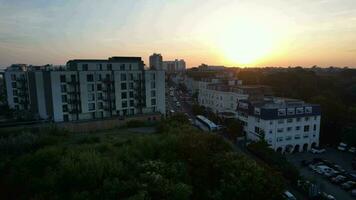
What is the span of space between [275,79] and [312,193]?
31915mm

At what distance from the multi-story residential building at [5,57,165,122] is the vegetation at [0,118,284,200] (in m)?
10.3

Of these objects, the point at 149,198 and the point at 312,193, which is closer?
the point at 149,198

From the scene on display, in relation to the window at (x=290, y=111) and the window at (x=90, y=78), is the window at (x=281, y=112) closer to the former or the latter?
the window at (x=290, y=111)

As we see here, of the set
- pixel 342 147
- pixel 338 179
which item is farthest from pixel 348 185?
pixel 342 147

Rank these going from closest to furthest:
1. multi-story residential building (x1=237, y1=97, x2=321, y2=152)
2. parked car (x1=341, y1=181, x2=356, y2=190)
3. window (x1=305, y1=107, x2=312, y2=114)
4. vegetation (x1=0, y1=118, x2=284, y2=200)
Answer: vegetation (x1=0, y1=118, x2=284, y2=200)
parked car (x1=341, y1=181, x2=356, y2=190)
multi-story residential building (x1=237, y1=97, x2=321, y2=152)
window (x1=305, y1=107, x2=312, y2=114)

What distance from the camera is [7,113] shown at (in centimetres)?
3014

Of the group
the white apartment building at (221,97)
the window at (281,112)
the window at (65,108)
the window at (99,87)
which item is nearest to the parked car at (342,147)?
the window at (281,112)

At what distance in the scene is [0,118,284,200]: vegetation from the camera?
10.8m

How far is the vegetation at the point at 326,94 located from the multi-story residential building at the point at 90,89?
2048 cm

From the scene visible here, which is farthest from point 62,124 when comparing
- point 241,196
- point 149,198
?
point 241,196

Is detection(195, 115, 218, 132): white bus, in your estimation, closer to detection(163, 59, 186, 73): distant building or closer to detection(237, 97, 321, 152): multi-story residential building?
detection(237, 97, 321, 152): multi-story residential building

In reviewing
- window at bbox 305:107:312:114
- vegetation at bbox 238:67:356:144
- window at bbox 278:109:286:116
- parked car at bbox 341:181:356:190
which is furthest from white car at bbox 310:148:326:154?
parked car at bbox 341:181:356:190

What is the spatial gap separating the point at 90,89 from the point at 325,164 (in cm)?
2514

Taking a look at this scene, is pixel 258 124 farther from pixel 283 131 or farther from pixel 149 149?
pixel 149 149
